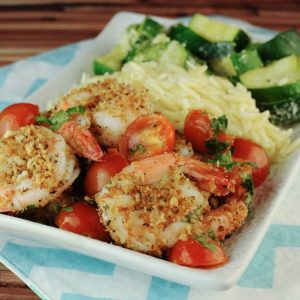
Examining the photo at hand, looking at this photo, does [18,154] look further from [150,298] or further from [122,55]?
[122,55]

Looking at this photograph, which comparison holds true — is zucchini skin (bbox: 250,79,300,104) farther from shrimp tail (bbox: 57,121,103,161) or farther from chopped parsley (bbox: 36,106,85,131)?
shrimp tail (bbox: 57,121,103,161)

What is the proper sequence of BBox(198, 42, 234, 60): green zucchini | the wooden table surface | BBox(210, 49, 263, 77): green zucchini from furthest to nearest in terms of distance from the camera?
→ 1. the wooden table surface
2. BBox(198, 42, 234, 60): green zucchini
3. BBox(210, 49, 263, 77): green zucchini

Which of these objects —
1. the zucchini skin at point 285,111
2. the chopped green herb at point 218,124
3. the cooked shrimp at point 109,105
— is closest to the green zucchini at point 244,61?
the zucchini skin at point 285,111

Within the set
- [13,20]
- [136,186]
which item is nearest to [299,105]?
[136,186]

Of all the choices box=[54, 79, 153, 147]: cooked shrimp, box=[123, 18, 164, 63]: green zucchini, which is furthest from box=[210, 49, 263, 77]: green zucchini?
box=[54, 79, 153, 147]: cooked shrimp

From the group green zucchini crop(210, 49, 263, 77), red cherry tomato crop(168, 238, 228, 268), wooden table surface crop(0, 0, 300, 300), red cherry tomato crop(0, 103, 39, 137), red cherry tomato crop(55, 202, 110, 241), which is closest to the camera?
red cherry tomato crop(168, 238, 228, 268)

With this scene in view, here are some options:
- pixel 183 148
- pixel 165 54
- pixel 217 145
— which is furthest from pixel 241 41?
pixel 183 148

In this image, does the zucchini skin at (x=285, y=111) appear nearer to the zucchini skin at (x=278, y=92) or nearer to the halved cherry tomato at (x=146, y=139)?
the zucchini skin at (x=278, y=92)
